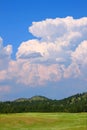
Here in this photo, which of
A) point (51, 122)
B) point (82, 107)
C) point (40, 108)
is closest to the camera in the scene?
point (51, 122)

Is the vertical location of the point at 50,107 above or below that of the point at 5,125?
above

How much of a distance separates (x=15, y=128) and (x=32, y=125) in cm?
865

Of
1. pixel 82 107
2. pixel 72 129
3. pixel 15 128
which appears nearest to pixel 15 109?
pixel 82 107

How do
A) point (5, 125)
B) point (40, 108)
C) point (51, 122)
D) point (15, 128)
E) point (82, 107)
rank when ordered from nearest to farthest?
point (15, 128) → point (5, 125) → point (51, 122) → point (82, 107) → point (40, 108)

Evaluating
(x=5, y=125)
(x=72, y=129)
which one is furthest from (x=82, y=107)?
(x=72, y=129)

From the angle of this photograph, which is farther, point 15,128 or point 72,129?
point 15,128

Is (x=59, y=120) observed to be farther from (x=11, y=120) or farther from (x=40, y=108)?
(x=40, y=108)

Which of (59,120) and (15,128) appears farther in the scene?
(59,120)

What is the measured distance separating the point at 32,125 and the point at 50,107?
106m

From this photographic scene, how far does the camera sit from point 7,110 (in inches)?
7279

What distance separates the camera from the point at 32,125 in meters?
88.7

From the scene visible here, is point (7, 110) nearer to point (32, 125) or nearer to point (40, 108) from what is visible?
point (40, 108)

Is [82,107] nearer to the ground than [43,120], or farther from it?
farther from it

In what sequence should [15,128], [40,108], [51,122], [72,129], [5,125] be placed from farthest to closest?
[40,108] < [51,122] < [5,125] < [15,128] < [72,129]
